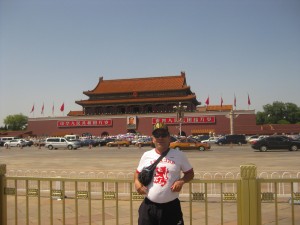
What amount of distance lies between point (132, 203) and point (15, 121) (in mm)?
109199

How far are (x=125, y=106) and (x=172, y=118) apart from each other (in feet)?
32.8

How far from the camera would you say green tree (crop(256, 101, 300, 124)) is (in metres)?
95.7

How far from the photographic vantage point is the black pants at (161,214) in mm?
3734

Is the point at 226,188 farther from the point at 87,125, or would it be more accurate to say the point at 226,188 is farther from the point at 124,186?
A: the point at 87,125

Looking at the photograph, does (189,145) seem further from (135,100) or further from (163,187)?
(135,100)

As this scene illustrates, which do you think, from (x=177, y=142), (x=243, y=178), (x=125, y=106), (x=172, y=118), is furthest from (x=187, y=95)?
(x=243, y=178)

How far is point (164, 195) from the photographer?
12.1 ft

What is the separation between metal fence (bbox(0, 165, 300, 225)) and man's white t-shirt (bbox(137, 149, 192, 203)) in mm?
660

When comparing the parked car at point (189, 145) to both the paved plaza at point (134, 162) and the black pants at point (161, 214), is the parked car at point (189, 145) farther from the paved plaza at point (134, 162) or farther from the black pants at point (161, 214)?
the black pants at point (161, 214)

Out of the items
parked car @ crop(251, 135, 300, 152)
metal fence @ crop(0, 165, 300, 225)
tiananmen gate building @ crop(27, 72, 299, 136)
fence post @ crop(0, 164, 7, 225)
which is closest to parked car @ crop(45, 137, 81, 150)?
tiananmen gate building @ crop(27, 72, 299, 136)

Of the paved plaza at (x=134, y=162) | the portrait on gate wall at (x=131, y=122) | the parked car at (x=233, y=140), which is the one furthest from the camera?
the portrait on gate wall at (x=131, y=122)

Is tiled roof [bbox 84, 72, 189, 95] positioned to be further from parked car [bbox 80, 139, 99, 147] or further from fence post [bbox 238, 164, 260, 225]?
fence post [bbox 238, 164, 260, 225]

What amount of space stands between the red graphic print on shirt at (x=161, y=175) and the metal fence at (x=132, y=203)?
742 mm

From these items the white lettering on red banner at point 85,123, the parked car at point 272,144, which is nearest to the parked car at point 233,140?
the parked car at point 272,144
